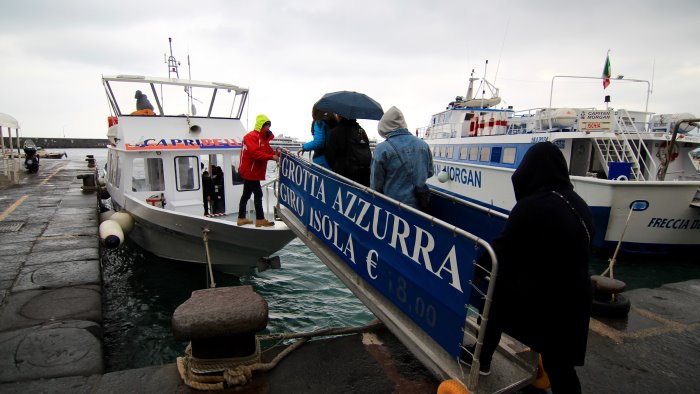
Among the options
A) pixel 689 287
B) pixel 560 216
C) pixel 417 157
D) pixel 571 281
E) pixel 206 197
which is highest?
pixel 417 157

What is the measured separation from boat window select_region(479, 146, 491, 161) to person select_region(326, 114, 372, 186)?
36.8ft

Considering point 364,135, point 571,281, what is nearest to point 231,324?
point 571,281

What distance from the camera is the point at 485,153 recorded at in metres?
14.6

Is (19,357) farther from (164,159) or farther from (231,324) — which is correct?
(164,159)

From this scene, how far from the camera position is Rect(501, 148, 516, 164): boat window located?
13.2 meters

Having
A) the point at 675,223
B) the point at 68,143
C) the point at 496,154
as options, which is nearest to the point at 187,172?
the point at 496,154

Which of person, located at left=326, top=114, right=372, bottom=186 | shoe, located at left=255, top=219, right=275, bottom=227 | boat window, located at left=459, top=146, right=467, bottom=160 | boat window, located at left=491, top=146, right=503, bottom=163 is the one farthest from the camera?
boat window, located at left=459, top=146, right=467, bottom=160

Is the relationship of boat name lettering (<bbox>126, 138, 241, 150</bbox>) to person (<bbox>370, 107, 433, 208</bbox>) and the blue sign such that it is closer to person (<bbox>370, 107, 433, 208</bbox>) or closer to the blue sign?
the blue sign

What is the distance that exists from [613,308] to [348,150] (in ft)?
11.2

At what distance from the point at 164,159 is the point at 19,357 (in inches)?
223

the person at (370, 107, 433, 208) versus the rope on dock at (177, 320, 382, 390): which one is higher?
the person at (370, 107, 433, 208)

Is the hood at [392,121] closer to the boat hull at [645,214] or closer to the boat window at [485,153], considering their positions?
the boat hull at [645,214]

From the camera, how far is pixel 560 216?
2.09 metres

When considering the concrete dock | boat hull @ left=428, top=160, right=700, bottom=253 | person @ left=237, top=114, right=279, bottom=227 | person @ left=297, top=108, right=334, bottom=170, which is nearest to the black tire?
the concrete dock
